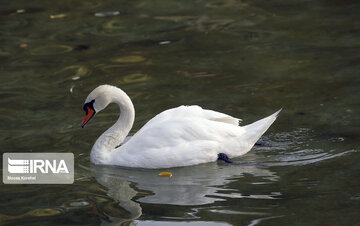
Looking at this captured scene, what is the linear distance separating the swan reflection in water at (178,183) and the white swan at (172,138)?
109 mm

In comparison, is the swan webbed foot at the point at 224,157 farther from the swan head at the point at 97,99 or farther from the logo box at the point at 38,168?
the logo box at the point at 38,168

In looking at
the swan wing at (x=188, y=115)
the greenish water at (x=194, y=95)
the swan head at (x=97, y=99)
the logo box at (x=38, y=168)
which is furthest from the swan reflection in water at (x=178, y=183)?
the swan head at (x=97, y=99)

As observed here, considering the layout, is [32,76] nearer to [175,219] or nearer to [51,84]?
[51,84]

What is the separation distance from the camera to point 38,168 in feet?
27.2

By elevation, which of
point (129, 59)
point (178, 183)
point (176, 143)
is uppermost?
point (129, 59)

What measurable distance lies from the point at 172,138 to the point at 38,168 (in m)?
1.50

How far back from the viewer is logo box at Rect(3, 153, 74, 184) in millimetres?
7996

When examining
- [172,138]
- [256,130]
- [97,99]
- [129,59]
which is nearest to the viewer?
[172,138]

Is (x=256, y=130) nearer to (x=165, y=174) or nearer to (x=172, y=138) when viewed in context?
(x=172, y=138)

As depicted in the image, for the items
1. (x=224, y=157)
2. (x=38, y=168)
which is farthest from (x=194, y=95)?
(x=38, y=168)

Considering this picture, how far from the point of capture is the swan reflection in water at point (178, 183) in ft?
23.4

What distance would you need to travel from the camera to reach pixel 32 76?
11.6 metres

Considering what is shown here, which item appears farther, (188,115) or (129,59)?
(129,59)

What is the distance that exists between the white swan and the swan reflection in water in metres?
0.11
